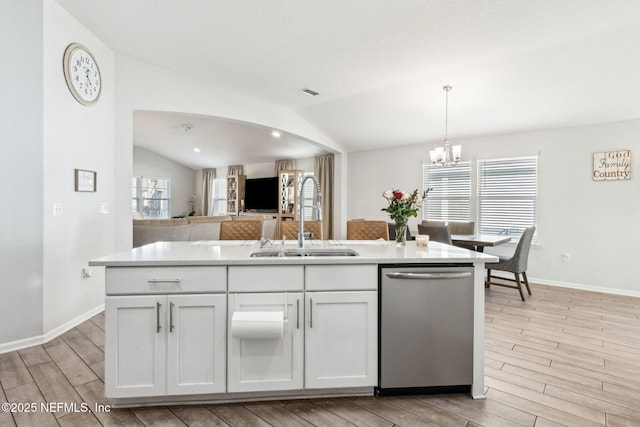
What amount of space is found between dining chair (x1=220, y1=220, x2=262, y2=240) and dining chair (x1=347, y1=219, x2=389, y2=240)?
38.7 inches

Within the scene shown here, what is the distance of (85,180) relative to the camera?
3.06m

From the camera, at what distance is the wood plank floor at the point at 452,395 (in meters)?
1.69

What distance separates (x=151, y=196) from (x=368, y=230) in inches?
314

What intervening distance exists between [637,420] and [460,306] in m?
1.07

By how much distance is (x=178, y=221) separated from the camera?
14.9ft

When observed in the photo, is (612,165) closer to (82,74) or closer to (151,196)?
(82,74)

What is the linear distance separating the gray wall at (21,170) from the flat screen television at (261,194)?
5838 millimetres

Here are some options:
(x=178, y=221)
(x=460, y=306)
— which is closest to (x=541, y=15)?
(x=460, y=306)

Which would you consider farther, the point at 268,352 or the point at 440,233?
the point at 440,233

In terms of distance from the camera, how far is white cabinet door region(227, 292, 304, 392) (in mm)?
1768

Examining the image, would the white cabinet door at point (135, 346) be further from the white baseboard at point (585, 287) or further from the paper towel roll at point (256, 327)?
the white baseboard at point (585, 287)

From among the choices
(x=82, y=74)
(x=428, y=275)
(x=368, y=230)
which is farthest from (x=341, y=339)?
(x=82, y=74)

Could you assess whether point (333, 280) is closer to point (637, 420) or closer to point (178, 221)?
point (637, 420)

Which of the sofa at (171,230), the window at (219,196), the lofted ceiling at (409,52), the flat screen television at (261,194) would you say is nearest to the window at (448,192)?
the lofted ceiling at (409,52)
